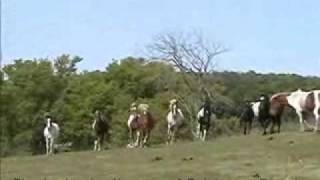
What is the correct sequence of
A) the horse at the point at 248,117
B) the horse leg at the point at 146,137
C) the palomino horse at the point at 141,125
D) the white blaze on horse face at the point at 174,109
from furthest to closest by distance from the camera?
the horse at the point at 248,117 < the white blaze on horse face at the point at 174,109 < the horse leg at the point at 146,137 < the palomino horse at the point at 141,125

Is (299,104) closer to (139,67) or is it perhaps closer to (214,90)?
(214,90)

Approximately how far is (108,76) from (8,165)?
4846cm

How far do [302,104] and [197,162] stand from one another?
768 cm

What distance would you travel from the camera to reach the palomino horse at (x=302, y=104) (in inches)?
1145

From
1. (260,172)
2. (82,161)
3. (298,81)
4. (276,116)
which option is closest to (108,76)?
(298,81)

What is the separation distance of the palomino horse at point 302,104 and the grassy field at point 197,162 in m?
1.80

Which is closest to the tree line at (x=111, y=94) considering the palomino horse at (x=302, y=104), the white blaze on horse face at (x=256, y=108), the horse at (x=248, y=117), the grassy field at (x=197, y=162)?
the horse at (x=248, y=117)

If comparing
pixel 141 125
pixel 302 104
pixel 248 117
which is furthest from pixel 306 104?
pixel 141 125

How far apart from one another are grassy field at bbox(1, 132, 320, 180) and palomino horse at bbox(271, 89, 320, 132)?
5.92 ft

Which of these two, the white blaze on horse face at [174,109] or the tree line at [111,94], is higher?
the tree line at [111,94]

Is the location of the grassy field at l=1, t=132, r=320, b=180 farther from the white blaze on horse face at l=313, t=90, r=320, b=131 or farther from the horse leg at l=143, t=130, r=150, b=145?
the horse leg at l=143, t=130, r=150, b=145

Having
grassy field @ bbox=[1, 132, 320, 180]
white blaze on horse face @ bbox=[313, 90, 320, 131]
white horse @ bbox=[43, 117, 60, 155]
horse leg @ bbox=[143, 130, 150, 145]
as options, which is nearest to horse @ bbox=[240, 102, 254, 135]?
grassy field @ bbox=[1, 132, 320, 180]

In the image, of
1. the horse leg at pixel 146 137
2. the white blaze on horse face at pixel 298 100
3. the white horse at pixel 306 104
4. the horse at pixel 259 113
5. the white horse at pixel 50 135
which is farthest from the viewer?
the white horse at pixel 50 135

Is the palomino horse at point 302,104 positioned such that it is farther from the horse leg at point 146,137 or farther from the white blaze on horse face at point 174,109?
the horse leg at point 146,137
